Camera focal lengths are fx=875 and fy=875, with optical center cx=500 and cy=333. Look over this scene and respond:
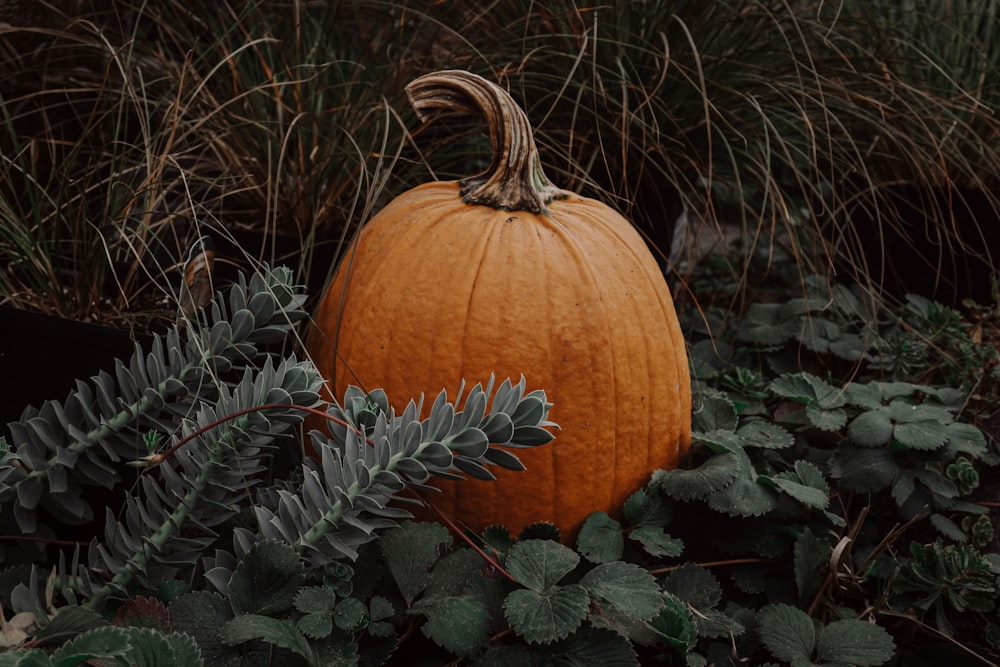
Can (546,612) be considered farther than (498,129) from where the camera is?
No

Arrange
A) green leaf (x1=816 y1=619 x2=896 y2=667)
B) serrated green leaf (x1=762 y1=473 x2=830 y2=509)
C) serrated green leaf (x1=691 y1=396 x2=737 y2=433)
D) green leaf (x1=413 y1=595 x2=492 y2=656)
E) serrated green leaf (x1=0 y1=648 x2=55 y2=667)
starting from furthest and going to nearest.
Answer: serrated green leaf (x1=691 y1=396 x2=737 y2=433), serrated green leaf (x1=762 y1=473 x2=830 y2=509), green leaf (x1=816 y1=619 x2=896 y2=667), green leaf (x1=413 y1=595 x2=492 y2=656), serrated green leaf (x1=0 y1=648 x2=55 y2=667)

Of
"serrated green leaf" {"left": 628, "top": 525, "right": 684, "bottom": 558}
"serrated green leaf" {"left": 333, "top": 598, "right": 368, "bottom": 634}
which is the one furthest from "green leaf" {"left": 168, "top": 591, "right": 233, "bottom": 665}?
"serrated green leaf" {"left": 628, "top": 525, "right": 684, "bottom": 558}

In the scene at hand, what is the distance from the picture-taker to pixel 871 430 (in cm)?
136

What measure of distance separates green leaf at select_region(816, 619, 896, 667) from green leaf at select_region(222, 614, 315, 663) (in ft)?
2.10

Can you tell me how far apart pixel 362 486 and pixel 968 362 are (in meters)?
1.30

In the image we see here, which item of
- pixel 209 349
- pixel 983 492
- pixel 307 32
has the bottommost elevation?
pixel 983 492

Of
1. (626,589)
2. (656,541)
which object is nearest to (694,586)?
(656,541)

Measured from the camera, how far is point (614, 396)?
4.08 feet

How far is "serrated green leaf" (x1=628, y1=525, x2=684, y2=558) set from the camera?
1.17 metres

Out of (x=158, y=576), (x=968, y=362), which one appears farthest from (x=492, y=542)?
(x=968, y=362)

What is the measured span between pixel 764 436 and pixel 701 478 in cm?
22

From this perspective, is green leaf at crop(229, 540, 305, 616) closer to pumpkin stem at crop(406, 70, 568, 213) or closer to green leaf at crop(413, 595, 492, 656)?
green leaf at crop(413, 595, 492, 656)

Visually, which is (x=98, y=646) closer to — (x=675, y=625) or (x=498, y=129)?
(x=675, y=625)

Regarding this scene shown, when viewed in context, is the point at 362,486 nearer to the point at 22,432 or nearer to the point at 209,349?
the point at 209,349
